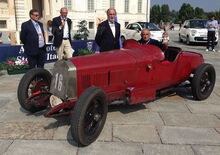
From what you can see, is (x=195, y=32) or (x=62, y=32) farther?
(x=195, y=32)

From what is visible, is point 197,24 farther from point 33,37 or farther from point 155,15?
point 155,15

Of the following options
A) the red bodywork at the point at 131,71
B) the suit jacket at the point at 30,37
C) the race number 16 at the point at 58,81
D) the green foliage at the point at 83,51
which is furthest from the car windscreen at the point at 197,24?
the race number 16 at the point at 58,81

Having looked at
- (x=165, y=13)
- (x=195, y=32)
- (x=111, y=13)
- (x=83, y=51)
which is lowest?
(x=83, y=51)

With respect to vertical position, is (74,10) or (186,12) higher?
(186,12)

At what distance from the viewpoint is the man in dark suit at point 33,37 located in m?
7.03

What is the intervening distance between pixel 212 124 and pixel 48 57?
7335 mm

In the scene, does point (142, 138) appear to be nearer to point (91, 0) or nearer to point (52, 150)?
point (52, 150)

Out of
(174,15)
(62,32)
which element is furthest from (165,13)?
(62,32)

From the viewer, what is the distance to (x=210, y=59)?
1351 cm

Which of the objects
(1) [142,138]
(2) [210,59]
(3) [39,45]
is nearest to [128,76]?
(1) [142,138]

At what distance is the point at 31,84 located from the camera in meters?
5.61

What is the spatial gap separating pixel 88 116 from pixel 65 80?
67 centimetres

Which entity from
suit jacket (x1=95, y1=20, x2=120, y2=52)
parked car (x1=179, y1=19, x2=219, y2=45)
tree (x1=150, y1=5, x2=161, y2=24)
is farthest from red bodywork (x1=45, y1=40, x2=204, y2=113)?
tree (x1=150, y1=5, x2=161, y2=24)

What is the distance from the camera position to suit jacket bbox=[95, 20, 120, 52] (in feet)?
23.0
